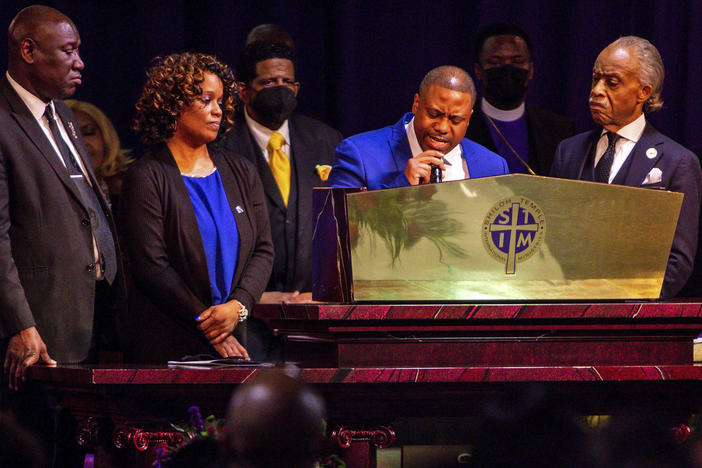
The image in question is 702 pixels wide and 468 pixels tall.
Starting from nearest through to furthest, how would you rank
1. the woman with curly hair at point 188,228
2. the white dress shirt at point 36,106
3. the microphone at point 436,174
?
the microphone at point 436,174 < the white dress shirt at point 36,106 < the woman with curly hair at point 188,228

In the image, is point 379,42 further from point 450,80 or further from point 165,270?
point 165,270

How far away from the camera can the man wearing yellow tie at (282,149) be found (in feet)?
12.5

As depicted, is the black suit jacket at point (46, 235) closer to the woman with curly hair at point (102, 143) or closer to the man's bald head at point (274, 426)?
the woman with curly hair at point (102, 143)

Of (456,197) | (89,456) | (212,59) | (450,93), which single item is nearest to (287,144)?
(212,59)

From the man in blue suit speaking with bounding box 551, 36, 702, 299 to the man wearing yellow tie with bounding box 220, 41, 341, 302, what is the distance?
989 mm

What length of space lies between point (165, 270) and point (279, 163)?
3.16ft

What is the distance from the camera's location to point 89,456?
3807 mm

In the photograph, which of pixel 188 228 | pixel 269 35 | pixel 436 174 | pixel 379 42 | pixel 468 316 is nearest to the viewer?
pixel 468 316

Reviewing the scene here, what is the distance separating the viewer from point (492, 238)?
221 centimetres

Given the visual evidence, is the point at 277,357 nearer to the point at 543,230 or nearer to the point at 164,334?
the point at 164,334

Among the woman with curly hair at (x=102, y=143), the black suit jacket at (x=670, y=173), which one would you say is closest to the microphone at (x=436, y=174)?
the black suit jacket at (x=670, y=173)

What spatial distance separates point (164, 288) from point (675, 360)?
5.17ft

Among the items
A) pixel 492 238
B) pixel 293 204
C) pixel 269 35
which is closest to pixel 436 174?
pixel 492 238

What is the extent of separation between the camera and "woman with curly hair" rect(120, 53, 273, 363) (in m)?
3.10
